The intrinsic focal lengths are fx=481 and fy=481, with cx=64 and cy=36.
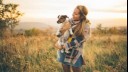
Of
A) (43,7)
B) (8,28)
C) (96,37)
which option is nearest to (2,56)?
(8,28)

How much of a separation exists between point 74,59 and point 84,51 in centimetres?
20

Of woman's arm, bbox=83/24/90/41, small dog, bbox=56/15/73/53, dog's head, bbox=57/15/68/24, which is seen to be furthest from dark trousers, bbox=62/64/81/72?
dog's head, bbox=57/15/68/24

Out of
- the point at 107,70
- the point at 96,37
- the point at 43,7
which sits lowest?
the point at 107,70

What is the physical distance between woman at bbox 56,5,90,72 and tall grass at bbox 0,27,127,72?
20 cm

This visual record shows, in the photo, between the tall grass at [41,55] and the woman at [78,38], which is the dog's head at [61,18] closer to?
the woman at [78,38]

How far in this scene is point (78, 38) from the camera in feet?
20.9

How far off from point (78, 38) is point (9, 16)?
1019mm

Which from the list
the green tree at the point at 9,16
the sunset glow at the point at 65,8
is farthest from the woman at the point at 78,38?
the green tree at the point at 9,16

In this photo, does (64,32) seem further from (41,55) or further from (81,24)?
(41,55)

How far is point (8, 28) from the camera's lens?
6590 millimetres

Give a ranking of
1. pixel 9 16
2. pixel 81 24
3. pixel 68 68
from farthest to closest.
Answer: pixel 9 16 → pixel 68 68 → pixel 81 24

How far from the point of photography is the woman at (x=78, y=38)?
635cm

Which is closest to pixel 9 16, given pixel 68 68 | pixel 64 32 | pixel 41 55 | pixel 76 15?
pixel 41 55

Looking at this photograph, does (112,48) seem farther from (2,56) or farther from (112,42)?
(2,56)
